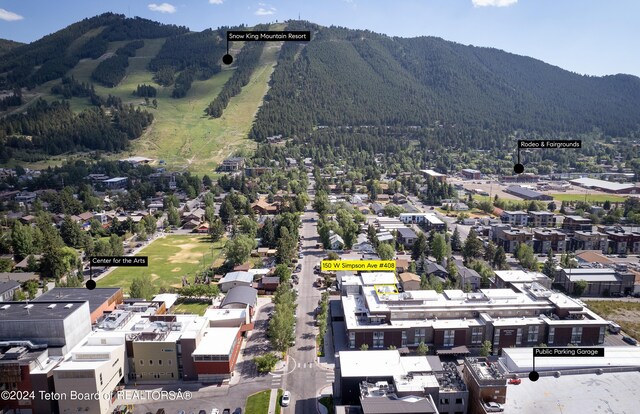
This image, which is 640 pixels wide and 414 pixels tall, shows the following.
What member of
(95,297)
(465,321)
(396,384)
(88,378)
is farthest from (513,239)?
(88,378)

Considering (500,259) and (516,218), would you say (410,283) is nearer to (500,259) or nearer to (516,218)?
(500,259)

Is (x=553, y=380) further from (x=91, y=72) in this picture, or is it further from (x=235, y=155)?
(x=91, y=72)

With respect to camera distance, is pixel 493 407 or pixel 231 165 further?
pixel 231 165

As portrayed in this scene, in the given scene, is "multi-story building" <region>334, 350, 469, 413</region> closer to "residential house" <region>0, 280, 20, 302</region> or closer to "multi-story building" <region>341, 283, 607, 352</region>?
"multi-story building" <region>341, 283, 607, 352</region>

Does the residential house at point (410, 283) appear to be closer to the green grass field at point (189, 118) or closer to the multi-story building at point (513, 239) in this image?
the multi-story building at point (513, 239)

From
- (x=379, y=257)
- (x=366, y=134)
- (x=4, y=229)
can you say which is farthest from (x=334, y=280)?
(x=366, y=134)
